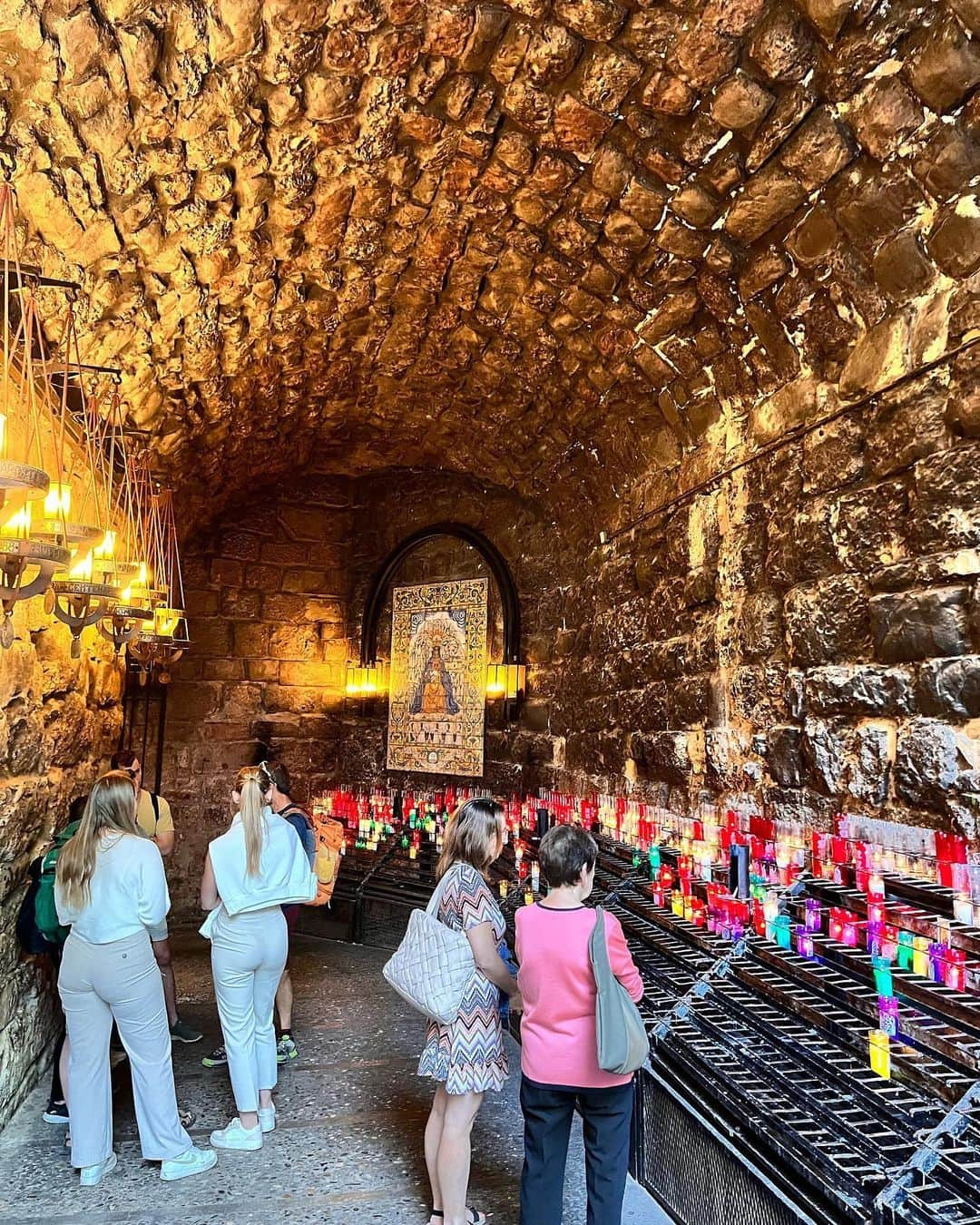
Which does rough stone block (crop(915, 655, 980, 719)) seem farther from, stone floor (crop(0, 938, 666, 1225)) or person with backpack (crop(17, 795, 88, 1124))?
person with backpack (crop(17, 795, 88, 1124))

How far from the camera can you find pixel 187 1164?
2.86 m

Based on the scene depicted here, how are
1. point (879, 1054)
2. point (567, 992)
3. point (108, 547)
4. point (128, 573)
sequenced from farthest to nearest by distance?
point (128, 573) → point (108, 547) → point (567, 992) → point (879, 1054)

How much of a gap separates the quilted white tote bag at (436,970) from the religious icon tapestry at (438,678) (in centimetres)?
438

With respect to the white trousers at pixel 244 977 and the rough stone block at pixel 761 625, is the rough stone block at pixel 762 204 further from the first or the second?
the white trousers at pixel 244 977

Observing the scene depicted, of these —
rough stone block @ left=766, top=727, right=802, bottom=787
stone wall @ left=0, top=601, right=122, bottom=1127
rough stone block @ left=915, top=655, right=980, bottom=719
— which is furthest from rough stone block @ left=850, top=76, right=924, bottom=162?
stone wall @ left=0, top=601, right=122, bottom=1127

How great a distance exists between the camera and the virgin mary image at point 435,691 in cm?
705

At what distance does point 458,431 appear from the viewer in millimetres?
6070

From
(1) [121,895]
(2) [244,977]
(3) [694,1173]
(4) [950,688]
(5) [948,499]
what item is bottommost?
(3) [694,1173]

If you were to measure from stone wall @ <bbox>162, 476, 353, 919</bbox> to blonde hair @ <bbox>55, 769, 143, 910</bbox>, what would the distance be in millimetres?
4539

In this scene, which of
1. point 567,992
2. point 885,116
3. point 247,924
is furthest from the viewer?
point 247,924

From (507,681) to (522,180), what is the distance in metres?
3.75

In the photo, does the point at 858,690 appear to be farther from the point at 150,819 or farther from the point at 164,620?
the point at 150,819

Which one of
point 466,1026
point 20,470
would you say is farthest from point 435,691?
point 20,470

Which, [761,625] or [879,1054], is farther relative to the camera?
[761,625]
